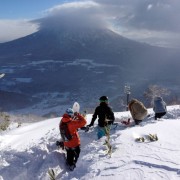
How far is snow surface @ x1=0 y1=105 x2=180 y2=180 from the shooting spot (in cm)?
666

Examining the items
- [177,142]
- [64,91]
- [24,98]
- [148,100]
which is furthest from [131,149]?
[64,91]

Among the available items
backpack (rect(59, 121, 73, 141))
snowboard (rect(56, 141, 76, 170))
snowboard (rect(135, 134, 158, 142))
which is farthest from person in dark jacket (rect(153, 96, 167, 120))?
backpack (rect(59, 121, 73, 141))

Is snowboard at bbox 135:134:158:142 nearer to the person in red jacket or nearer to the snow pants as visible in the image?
the person in red jacket

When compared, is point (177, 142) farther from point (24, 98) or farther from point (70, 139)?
point (24, 98)

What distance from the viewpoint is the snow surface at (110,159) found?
666 centimetres

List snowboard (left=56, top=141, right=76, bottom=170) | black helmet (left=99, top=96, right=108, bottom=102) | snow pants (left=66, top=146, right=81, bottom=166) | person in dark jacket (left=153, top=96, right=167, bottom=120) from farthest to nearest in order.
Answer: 1. person in dark jacket (left=153, top=96, right=167, bottom=120)
2. black helmet (left=99, top=96, right=108, bottom=102)
3. snow pants (left=66, top=146, right=81, bottom=166)
4. snowboard (left=56, top=141, right=76, bottom=170)

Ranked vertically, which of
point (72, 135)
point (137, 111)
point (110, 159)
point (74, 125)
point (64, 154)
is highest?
point (74, 125)

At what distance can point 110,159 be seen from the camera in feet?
24.2

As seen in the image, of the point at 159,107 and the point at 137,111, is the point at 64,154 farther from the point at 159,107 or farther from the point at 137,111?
the point at 159,107

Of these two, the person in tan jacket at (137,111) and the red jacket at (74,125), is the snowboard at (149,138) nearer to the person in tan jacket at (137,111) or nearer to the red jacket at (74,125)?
the red jacket at (74,125)

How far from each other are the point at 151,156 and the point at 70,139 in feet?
7.33

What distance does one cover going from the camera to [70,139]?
8578mm

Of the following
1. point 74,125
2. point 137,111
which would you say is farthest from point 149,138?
point 137,111

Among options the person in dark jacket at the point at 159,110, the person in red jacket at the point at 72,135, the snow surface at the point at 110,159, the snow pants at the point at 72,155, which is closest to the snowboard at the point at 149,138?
the snow surface at the point at 110,159
